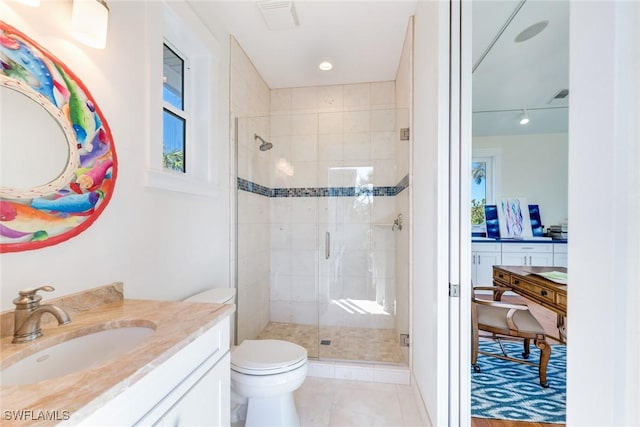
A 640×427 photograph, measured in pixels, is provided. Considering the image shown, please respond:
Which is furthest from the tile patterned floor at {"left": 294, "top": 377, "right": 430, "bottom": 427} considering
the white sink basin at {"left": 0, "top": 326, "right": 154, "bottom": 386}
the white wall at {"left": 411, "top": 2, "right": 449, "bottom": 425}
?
the white sink basin at {"left": 0, "top": 326, "right": 154, "bottom": 386}

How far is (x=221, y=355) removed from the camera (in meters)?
0.99

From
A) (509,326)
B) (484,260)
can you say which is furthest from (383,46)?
(484,260)

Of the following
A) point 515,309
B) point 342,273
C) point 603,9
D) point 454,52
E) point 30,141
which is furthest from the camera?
point 342,273

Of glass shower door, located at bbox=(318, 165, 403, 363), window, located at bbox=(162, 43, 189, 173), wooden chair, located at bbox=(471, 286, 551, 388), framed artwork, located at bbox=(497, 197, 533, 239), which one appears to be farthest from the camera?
framed artwork, located at bbox=(497, 197, 533, 239)

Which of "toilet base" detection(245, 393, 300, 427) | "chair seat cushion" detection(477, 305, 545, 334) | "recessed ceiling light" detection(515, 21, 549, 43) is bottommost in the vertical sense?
"toilet base" detection(245, 393, 300, 427)

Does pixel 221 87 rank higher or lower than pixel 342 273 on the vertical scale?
higher

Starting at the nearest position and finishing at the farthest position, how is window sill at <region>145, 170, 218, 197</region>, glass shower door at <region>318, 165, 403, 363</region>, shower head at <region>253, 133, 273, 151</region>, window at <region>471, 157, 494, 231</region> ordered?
window sill at <region>145, 170, 218, 197</region>, shower head at <region>253, 133, 273, 151</region>, glass shower door at <region>318, 165, 403, 363</region>, window at <region>471, 157, 494, 231</region>

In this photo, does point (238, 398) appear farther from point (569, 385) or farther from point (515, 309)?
point (515, 309)

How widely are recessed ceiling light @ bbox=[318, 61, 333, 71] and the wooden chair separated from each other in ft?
7.37

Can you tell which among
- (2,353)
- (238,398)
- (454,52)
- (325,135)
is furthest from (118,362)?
(325,135)

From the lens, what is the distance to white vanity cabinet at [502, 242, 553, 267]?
6.71ft

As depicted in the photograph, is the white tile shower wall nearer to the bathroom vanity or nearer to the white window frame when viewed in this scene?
the white window frame

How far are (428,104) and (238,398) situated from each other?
2.02 metres

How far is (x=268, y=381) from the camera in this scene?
4.59ft
